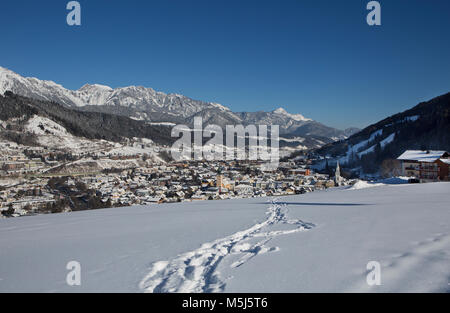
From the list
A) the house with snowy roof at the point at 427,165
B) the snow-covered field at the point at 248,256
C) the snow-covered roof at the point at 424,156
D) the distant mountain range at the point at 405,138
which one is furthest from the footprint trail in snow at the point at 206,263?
the distant mountain range at the point at 405,138

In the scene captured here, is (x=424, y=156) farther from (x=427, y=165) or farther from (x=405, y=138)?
(x=405, y=138)

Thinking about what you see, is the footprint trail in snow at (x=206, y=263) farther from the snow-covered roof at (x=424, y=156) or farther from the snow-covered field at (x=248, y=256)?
the snow-covered roof at (x=424, y=156)

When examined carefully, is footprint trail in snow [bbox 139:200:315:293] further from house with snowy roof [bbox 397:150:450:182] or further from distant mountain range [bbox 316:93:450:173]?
distant mountain range [bbox 316:93:450:173]

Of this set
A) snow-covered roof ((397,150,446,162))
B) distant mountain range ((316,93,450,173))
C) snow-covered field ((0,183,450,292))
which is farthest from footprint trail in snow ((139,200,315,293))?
distant mountain range ((316,93,450,173))

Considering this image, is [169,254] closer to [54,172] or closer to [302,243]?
[302,243]

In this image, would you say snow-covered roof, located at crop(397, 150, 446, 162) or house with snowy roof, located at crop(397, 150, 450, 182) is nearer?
house with snowy roof, located at crop(397, 150, 450, 182)

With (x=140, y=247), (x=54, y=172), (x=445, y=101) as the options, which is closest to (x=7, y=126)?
(x=54, y=172)

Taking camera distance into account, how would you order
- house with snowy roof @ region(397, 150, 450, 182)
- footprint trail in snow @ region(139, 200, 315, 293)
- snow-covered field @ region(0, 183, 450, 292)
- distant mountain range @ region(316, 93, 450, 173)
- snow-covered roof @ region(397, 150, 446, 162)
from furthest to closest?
distant mountain range @ region(316, 93, 450, 173) < snow-covered roof @ region(397, 150, 446, 162) < house with snowy roof @ region(397, 150, 450, 182) < footprint trail in snow @ region(139, 200, 315, 293) < snow-covered field @ region(0, 183, 450, 292)
